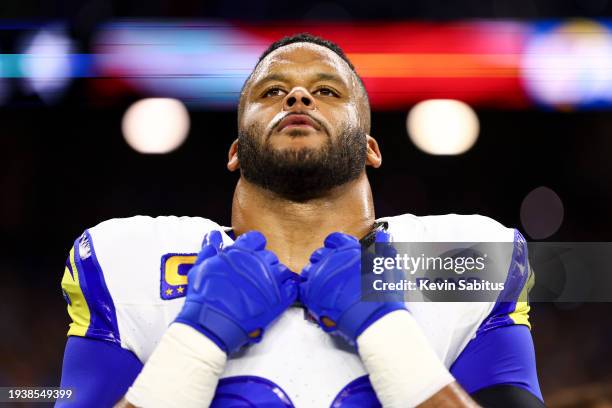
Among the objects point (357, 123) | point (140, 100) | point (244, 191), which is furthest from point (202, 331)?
point (140, 100)

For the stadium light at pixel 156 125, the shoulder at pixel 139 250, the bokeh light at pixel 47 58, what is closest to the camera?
the shoulder at pixel 139 250

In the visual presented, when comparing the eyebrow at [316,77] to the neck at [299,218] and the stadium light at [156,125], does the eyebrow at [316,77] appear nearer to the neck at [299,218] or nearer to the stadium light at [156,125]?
the neck at [299,218]

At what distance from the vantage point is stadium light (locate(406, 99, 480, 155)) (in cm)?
430

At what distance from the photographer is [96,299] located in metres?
1.58

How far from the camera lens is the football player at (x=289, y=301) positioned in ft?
4.52

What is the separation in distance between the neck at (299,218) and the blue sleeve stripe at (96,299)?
1.10ft

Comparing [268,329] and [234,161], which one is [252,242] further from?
[234,161]

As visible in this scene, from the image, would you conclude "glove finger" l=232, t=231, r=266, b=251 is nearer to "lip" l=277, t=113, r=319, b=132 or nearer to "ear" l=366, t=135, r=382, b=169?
"lip" l=277, t=113, r=319, b=132

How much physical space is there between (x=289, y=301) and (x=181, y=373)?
25cm

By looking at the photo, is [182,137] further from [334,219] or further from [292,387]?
[292,387]

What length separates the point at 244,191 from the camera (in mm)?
1741

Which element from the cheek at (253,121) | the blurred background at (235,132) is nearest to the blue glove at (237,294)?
the cheek at (253,121)

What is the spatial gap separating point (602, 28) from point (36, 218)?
11.0 ft

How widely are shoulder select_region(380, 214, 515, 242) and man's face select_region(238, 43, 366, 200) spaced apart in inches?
6.9
